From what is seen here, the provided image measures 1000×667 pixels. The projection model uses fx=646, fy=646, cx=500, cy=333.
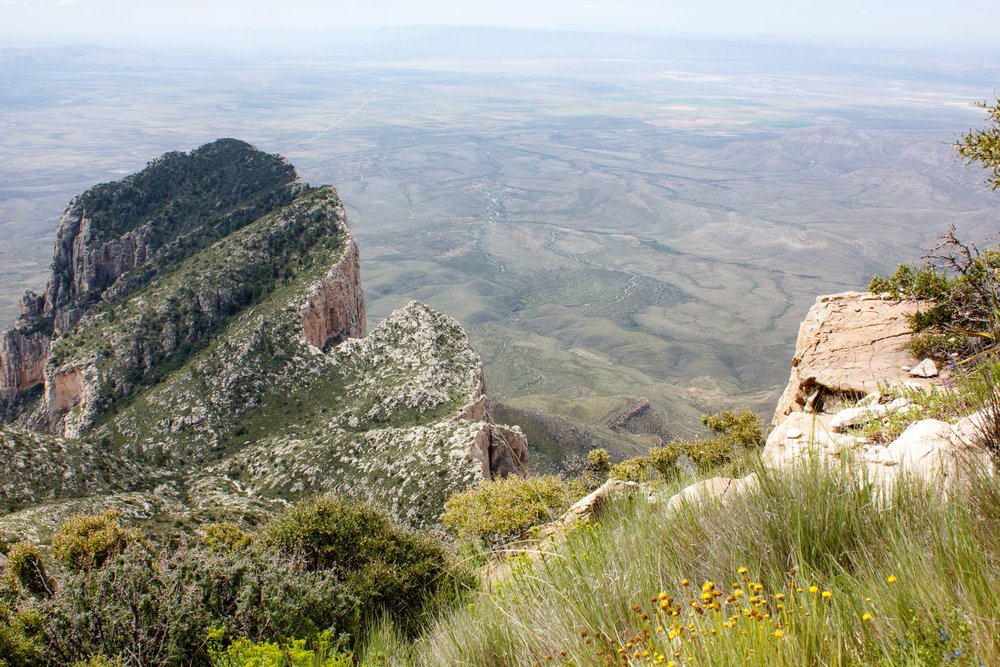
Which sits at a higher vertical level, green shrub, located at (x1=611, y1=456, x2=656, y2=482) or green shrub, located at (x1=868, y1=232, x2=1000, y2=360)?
green shrub, located at (x1=868, y1=232, x2=1000, y2=360)

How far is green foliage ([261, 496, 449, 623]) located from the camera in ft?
41.8

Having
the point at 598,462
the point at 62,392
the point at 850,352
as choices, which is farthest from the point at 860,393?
the point at 62,392

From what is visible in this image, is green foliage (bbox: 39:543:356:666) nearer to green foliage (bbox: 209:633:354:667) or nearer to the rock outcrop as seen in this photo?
green foliage (bbox: 209:633:354:667)

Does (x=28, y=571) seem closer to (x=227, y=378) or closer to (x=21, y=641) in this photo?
(x=21, y=641)

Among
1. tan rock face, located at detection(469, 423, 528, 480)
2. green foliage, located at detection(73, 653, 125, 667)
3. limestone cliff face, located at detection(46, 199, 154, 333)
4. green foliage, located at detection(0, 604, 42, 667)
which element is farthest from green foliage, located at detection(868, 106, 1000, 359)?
limestone cliff face, located at detection(46, 199, 154, 333)

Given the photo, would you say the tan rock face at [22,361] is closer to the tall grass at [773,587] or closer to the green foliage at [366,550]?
the green foliage at [366,550]

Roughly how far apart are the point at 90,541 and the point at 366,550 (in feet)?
19.1

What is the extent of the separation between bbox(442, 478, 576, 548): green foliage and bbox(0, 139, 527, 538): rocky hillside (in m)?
2.54

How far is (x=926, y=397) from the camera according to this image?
9383 mm

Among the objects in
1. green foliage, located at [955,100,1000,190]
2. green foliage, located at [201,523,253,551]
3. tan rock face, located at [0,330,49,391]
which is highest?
green foliage, located at [955,100,1000,190]

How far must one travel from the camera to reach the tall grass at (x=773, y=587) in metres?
3.49

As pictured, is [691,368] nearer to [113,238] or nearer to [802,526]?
[113,238]

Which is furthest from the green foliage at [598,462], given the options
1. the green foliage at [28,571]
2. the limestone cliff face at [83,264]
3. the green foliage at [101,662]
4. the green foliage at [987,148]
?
the limestone cliff face at [83,264]

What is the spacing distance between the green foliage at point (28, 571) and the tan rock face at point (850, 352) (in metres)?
15.6
